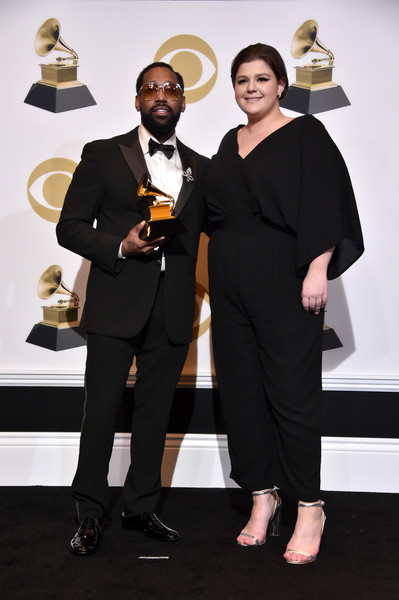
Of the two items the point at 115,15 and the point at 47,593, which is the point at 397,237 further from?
the point at 47,593

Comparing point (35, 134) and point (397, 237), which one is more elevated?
point (35, 134)

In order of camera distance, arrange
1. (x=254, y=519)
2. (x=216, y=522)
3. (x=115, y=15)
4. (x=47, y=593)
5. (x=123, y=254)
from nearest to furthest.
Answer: (x=47, y=593) → (x=123, y=254) → (x=254, y=519) → (x=216, y=522) → (x=115, y=15)

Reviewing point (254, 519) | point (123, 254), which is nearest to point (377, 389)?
point (254, 519)

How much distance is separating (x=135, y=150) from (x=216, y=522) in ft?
4.98

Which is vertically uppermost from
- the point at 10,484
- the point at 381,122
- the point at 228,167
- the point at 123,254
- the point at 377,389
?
the point at 381,122

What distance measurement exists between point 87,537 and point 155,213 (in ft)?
3.88

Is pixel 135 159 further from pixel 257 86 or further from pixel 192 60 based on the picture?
pixel 192 60

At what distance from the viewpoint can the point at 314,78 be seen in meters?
3.30

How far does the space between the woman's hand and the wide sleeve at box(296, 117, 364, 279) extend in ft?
0.12

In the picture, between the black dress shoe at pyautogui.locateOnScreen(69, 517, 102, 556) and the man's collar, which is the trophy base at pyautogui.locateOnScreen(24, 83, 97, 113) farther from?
the black dress shoe at pyautogui.locateOnScreen(69, 517, 102, 556)

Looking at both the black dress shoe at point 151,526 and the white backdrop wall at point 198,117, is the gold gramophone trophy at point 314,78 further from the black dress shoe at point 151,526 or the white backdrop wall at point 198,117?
the black dress shoe at point 151,526

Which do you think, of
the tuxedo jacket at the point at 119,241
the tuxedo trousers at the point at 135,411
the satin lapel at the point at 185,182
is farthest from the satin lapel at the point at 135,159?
the tuxedo trousers at the point at 135,411

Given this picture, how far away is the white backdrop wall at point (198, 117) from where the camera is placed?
329cm

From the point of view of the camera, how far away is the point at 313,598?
7.49 ft
